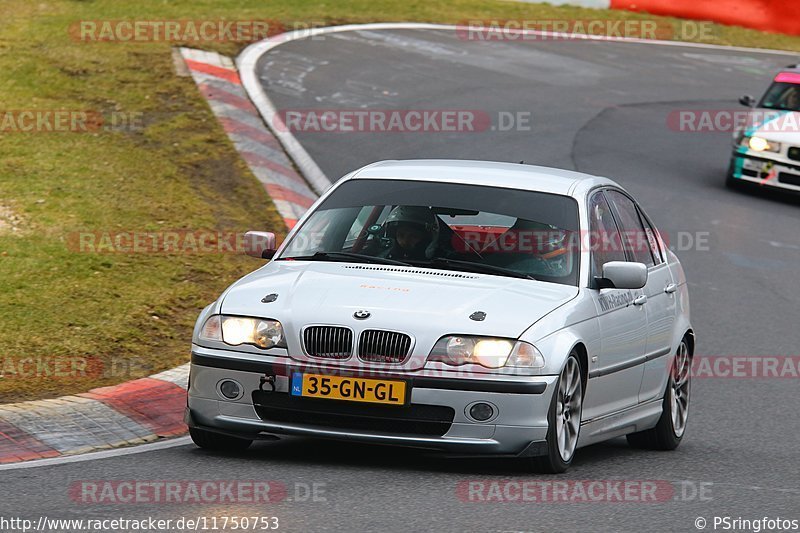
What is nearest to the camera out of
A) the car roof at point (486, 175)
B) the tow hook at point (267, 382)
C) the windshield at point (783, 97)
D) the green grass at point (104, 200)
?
the tow hook at point (267, 382)

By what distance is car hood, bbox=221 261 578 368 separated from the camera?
7.10 meters

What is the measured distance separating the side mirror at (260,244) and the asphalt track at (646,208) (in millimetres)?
1078

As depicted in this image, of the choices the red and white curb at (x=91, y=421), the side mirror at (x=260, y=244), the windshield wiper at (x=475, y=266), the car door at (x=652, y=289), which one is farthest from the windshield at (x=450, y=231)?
the red and white curb at (x=91, y=421)

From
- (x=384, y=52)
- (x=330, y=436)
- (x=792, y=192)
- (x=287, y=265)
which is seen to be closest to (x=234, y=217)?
(x=287, y=265)

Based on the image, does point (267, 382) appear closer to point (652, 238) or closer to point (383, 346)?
point (383, 346)

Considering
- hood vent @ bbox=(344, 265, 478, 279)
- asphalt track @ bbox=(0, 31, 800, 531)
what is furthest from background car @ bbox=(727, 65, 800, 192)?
hood vent @ bbox=(344, 265, 478, 279)

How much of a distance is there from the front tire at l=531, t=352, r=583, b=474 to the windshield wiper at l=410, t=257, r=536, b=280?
1.98ft

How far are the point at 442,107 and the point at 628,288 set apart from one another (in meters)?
13.1

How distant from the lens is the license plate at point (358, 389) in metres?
7.02

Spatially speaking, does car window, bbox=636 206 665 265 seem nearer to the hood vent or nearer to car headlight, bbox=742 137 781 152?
the hood vent

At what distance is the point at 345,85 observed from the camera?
21.5m

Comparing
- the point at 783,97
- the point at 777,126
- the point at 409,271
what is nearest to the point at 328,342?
the point at 409,271

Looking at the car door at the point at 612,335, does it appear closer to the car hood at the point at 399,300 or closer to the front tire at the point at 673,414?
the car hood at the point at 399,300

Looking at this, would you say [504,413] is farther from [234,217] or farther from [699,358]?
[234,217]
